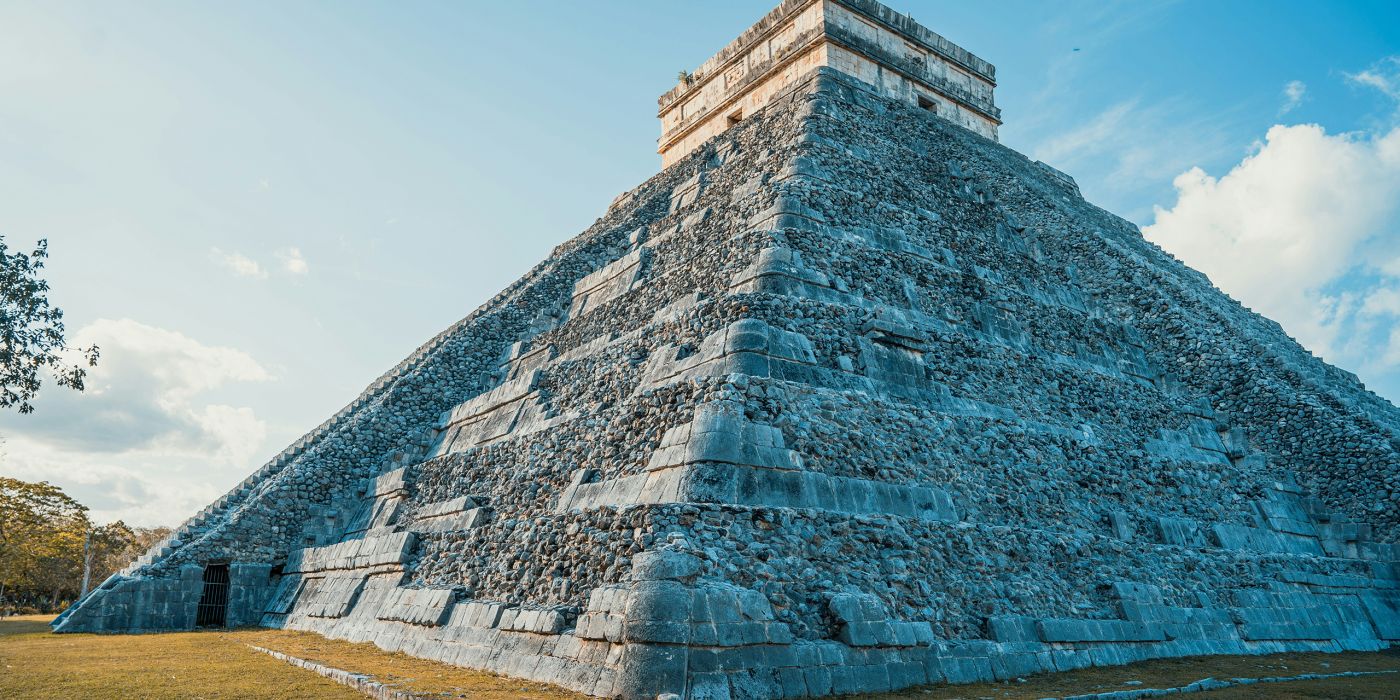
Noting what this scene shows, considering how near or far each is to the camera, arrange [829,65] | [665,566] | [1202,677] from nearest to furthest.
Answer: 1. [665,566]
2. [1202,677]
3. [829,65]

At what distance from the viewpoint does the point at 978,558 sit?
9.20 metres

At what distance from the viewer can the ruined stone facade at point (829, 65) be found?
19.1 meters

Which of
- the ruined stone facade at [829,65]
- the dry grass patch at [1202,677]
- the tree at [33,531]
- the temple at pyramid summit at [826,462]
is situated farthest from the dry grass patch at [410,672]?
the tree at [33,531]

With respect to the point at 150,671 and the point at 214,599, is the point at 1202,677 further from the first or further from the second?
the point at 214,599

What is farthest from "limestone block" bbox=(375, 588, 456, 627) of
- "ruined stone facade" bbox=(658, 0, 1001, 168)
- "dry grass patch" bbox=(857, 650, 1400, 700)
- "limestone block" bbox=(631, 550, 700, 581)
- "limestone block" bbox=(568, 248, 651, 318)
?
"ruined stone facade" bbox=(658, 0, 1001, 168)

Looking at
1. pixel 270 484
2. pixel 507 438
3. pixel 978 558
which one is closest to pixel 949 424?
pixel 978 558

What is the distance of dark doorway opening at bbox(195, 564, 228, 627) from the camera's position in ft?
46.1

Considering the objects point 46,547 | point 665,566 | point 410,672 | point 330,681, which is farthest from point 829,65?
point 46,547

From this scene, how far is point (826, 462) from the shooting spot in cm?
902

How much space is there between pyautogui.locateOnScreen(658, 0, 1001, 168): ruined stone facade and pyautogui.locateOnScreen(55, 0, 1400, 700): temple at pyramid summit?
13cm

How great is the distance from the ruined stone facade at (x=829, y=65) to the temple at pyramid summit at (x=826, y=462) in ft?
0.44

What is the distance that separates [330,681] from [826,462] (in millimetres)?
5222

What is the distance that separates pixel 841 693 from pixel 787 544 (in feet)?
4.52

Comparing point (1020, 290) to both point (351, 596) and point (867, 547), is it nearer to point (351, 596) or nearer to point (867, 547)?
point (867, 547)
